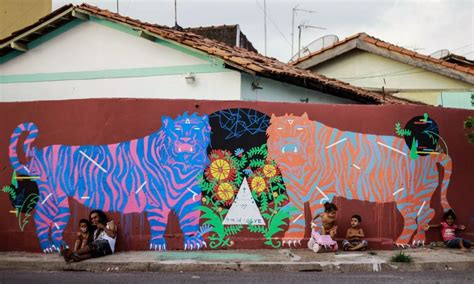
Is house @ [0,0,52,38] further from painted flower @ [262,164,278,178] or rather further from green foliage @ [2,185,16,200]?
painted flower @ [262,164,278,178]

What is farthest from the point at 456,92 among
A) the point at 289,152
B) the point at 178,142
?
the point at 178,142

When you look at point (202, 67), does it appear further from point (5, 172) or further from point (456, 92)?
point (456, 92)

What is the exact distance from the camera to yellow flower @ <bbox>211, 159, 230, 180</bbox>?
8.09 m

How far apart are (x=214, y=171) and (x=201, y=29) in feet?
39.1

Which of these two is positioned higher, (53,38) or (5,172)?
(53,38)

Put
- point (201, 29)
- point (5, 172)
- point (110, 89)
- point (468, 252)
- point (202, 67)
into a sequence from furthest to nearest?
point (201, 29) → point (110, 89) → point (202, 67) → point (5, 172) → point (468, 252)

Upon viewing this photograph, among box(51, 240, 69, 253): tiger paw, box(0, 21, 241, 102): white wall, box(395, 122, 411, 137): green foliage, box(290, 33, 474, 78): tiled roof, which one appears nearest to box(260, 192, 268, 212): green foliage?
box(395, 122, 411, 137): green foliage

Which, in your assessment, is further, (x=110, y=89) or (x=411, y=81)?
(x=411, y=81)

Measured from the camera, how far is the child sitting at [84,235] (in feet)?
Result: 25.5

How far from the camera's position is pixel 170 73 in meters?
11.4

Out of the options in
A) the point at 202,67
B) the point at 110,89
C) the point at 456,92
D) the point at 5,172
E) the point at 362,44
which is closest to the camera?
the point at 5,172

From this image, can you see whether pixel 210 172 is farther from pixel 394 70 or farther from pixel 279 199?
pixel 394 70

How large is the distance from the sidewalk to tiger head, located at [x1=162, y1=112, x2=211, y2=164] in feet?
4.99

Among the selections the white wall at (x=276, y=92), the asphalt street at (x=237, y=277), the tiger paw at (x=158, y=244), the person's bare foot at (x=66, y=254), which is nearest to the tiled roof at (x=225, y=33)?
the white wall at (x=276, y=92)
